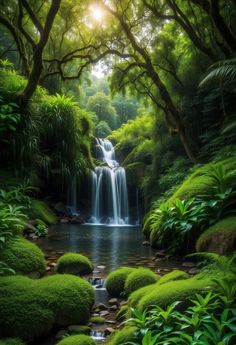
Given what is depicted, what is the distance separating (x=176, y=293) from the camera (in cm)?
351

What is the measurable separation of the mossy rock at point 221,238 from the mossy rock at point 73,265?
1.81 meters

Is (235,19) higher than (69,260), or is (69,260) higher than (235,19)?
(235,19)

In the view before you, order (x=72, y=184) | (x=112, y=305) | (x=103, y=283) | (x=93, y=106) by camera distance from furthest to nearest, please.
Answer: (x=93, y=106) < (x=72, y=184) < (x=103, y=283) < (x=112, y=305)

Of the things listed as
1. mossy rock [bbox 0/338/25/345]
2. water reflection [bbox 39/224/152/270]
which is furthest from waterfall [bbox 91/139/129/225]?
mossy rock [bbox 0/338/25/345]

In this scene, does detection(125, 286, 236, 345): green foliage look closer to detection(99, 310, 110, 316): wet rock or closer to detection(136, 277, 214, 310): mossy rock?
detection(136, 277, 214, 310): mossy rock

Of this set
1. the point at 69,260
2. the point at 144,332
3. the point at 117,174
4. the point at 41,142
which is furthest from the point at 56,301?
the point at 117,174

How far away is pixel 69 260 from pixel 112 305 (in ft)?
4.34

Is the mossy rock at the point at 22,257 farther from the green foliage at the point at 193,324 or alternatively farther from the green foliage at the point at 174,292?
the green foliage at the point at 193,324

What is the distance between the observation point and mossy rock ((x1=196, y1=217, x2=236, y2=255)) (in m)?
5.00

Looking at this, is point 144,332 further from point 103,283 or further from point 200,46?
point 200,46

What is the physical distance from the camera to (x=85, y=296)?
4316mm

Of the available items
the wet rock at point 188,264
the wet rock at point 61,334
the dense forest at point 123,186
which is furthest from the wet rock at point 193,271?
the wet rock at point 61,334

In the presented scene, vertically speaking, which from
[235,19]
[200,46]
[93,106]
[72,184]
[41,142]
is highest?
[93,106]

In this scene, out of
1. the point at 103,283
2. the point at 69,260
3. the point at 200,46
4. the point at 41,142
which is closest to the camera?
the point at 103,283
